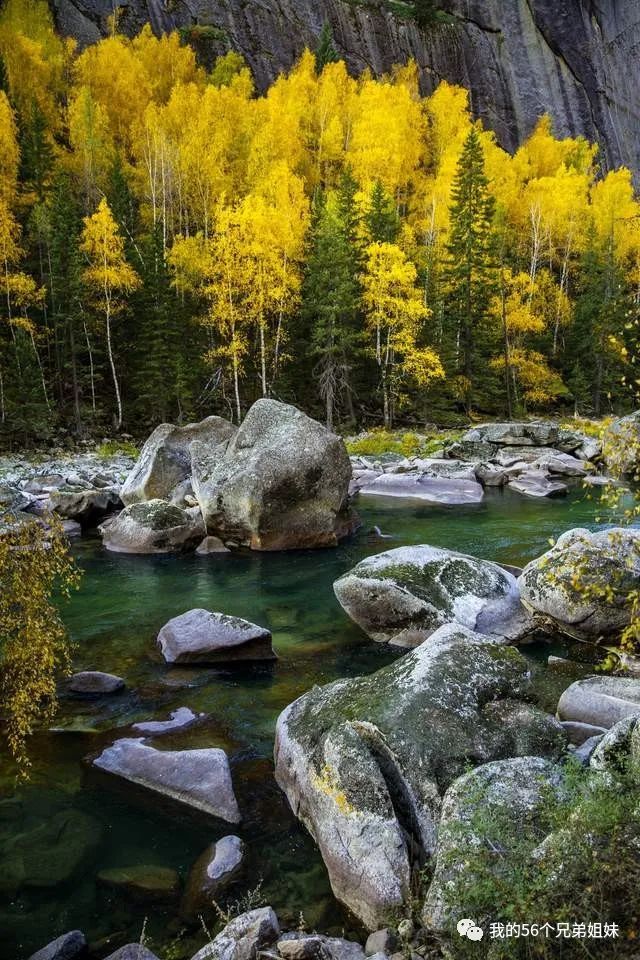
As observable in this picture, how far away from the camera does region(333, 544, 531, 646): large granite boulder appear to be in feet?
30.2

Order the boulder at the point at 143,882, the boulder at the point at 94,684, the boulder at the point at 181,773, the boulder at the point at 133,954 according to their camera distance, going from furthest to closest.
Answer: the boulder at the point at 94,684
the boulder at the point at 181,773
the boulder at the point at 143,882
the boulder at the point at 133,954

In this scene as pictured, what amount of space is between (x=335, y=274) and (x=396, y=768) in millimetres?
30691

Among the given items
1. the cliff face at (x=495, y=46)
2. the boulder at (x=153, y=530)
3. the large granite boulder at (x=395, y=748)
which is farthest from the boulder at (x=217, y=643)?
the cliff face at (x=495, y=46)

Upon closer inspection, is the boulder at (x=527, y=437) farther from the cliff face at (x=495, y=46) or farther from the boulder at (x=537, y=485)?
the cliff face at (x=495, y=46)

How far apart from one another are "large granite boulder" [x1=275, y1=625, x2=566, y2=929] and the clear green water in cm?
44

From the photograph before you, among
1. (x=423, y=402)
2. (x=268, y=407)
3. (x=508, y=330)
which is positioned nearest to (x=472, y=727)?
(x=268, y=407)

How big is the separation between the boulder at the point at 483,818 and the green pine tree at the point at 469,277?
35.3m

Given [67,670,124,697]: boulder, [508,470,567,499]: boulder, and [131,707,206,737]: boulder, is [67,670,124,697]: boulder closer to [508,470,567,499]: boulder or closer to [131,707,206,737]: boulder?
[131,707,206,737]: boulder

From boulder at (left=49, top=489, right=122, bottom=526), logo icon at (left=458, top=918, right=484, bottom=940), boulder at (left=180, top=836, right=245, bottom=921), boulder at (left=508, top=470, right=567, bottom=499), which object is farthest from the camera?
boulder at (left=508, top=470, right=567, bottom=499)

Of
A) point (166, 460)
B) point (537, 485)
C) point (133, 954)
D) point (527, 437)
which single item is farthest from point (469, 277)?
point (133, 954)

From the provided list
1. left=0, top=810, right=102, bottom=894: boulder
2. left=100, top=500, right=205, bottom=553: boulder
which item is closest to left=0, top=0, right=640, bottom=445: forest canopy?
left=100, top=500, right=205, bottom=553: boulder

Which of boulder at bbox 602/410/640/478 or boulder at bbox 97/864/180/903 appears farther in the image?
boulder at bbox 97/864/180/903

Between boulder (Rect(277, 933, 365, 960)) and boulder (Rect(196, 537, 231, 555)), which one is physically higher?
boulder (Rect(277, 933, 365, 960))

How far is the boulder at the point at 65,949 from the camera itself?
4.25 metres
